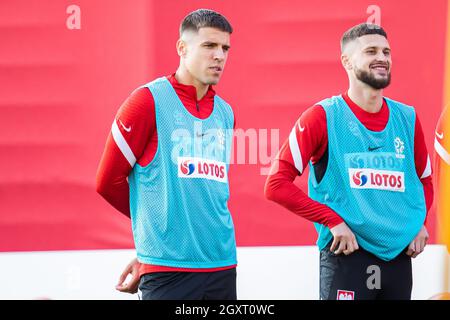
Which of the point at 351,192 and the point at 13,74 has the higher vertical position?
the point at 13,74

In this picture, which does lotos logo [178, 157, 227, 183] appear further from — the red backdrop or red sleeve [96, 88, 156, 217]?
the red backdrop

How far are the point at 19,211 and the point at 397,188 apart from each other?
1.25m

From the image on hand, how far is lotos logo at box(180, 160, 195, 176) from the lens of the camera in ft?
6.60

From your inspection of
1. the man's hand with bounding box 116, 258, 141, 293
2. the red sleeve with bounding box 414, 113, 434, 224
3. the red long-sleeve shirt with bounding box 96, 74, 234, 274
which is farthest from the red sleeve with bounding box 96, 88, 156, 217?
the red sleeve with bounding box 414, 113, 434, 224

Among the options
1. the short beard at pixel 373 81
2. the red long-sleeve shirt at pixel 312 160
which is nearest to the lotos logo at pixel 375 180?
the red long-sleeve shirt at pixel 312 160

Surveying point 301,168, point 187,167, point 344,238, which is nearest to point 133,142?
point 187,167

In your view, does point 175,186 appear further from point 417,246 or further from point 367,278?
point 417,246

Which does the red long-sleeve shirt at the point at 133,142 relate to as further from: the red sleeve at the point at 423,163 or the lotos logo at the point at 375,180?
the red sleeve at the point at 423,163

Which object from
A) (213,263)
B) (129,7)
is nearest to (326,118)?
(213,263)

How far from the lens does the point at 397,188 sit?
85.0 inches

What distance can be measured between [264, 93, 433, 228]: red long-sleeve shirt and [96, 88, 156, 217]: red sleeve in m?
0.41

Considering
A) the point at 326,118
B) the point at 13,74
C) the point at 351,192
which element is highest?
the point at 13,74

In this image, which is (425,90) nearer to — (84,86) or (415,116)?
(415,116)

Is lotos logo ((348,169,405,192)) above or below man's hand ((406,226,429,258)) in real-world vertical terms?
above
